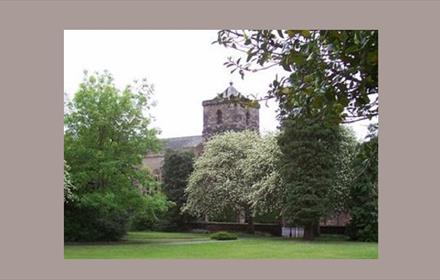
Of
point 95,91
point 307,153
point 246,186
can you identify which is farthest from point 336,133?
point 95,91

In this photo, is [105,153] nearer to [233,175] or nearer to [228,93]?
[233,175]

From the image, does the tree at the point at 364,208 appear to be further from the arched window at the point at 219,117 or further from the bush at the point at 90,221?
the arched window at the point at 219,117

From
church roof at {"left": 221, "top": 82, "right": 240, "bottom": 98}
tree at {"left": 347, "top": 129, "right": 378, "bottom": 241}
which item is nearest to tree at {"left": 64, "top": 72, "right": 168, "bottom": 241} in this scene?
church roof at {"left": 221, "top": 82, "right": 240, "bottom": 98}

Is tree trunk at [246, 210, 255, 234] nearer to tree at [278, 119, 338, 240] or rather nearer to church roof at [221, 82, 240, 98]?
tree at [278, 119, 338, 240]

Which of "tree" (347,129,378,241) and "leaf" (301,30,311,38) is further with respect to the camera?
"tree" (347,129,378,241)

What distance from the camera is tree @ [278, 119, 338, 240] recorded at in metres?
20.8

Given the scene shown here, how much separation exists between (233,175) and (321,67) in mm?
22140

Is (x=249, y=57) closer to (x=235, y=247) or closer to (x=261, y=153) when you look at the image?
(x=235, y=247)

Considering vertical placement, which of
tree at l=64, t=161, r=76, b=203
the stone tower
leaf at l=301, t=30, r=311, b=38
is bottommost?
tree at l=64, t=161, r=76, b=203

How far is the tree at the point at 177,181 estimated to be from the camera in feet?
93.9

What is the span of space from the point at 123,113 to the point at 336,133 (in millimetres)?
8343

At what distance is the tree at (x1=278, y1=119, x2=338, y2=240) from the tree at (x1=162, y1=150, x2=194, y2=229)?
811 centimetres

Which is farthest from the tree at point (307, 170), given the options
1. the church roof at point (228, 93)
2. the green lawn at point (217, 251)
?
the church roof at point (228, 93)

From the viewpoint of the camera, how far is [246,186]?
2531cm
